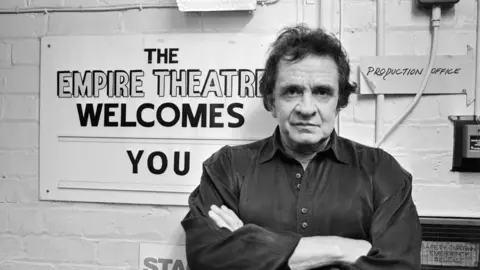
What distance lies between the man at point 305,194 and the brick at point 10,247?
83 cm

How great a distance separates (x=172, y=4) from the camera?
4.69ft

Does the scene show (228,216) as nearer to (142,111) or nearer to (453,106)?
(142,111)

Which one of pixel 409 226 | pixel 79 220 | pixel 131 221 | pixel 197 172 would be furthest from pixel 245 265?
pixel 79 220

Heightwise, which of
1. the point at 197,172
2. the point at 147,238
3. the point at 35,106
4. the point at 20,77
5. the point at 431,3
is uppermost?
the point at 431,3

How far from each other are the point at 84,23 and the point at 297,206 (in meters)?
1.02

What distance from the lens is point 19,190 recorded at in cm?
153

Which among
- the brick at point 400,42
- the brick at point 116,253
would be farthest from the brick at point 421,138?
the brick at point 116,253

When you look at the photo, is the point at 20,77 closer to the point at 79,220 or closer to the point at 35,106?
the point at 35,106

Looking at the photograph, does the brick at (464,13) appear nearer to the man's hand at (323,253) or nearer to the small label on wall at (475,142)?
the small label on wall at (475,142)

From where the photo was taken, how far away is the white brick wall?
4.32 ft

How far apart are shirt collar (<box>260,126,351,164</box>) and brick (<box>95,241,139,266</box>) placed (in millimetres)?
651

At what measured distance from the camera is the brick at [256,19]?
1379 mm

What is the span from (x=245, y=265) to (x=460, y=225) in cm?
76

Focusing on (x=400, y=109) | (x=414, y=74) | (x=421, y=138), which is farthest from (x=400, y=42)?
(x=421, y=138)
